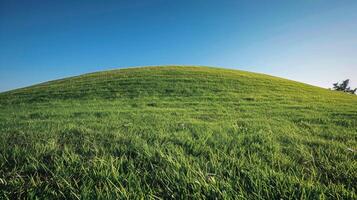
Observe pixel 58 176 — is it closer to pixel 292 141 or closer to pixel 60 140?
pixel 60 140

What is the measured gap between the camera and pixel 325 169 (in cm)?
325

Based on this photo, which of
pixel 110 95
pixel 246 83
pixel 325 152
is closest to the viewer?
pixel 325 152

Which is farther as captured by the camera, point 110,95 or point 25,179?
point 110,95

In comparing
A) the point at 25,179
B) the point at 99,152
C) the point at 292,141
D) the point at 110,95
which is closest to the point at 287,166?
the point at 292,141

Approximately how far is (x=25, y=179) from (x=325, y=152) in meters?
4.92

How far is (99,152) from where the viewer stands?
3768mm

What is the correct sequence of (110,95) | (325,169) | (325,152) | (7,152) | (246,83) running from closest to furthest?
(325,169) → (7,152) → (325,152) → (110,95) → (246,83)

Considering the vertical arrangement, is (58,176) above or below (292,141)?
above

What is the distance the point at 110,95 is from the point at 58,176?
18531 mm

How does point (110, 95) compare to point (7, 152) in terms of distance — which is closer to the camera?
point (7, 152)

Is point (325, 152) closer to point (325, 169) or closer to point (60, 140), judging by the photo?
point (325, 169)

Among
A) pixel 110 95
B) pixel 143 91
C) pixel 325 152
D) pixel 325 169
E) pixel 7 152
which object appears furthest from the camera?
pixel 143 91

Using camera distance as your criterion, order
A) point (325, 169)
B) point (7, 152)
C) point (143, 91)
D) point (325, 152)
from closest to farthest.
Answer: point (325, 169) → point (7, 152) → point (325, 152) → point (143, 91)

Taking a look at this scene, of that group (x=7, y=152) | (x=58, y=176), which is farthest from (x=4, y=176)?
(x=7, y=152)
